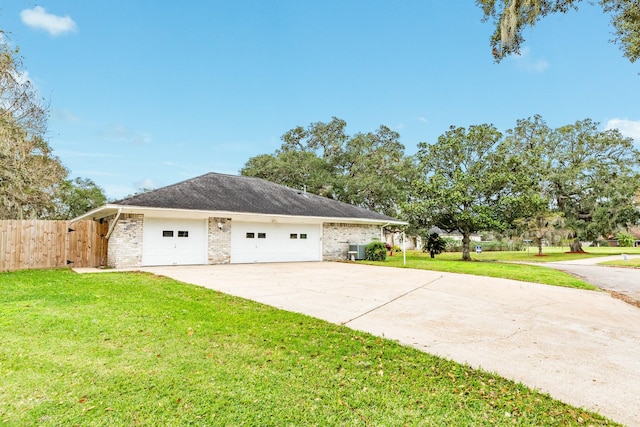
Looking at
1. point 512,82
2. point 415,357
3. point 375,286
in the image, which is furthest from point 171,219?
point 512,82

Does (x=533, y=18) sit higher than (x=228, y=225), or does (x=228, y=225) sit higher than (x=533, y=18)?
(x=533, y=18)

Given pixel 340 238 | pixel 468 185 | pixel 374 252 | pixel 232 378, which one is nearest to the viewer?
pixel 232 378

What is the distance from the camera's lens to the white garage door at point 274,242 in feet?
50.5

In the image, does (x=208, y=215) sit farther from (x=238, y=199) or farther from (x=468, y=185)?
(x=468, y=185)

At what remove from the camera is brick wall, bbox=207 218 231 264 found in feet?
47.4

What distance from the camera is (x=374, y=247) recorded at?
59.6 ft

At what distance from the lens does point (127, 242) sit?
12719mm

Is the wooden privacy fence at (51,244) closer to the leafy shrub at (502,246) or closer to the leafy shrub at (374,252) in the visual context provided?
the leafy shrub at (374,252)

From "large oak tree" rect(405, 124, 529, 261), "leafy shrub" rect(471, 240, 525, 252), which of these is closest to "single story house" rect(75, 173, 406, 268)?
"large oak tree" rect(405, 124, 529, 261)

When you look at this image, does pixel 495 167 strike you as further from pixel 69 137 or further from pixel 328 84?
pixel 69 137

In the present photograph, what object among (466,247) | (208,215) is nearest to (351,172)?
(466,247)

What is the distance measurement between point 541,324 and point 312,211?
12.8 m

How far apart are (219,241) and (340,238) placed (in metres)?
6.57

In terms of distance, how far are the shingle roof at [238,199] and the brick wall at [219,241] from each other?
2.47 ft
